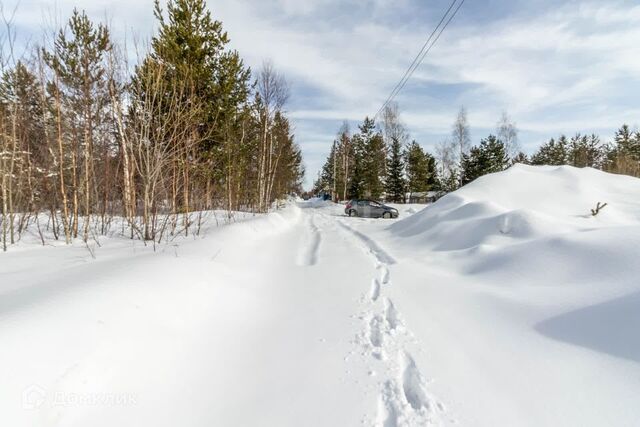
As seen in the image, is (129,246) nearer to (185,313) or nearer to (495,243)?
(185,313)

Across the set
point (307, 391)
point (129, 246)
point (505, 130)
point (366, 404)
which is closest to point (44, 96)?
point (129, 246)

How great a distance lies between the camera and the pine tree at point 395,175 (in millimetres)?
31672

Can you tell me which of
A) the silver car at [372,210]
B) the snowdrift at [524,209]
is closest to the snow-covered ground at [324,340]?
the snowdrift at [524,209]

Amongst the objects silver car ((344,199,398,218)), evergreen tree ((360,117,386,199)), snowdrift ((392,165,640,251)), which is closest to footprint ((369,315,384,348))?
snowdrift ((392,165,640,251))

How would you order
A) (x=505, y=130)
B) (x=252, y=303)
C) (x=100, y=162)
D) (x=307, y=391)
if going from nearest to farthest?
1. (x=307, y=391)
2. (x=252, y=303)
3. (x=100, y=162)
4. (x=505, y=130)

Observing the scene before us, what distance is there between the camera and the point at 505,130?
34.0 m

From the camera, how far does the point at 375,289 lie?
414 centimetres

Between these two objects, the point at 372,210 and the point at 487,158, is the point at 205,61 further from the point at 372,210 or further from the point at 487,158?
the point at 487,158

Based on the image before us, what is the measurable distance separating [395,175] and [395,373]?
32.1 meters

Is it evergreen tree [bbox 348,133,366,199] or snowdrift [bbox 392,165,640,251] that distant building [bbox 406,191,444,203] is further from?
Answer: snowdrift [bbox 392,165,640,251]

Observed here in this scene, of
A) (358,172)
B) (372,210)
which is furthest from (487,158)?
(372,210)

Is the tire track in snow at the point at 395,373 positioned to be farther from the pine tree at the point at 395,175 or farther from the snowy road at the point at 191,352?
the pine tree at the point at 395,175

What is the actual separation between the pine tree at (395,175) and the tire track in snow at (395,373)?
30.1 m

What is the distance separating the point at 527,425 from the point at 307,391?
1.45 m
